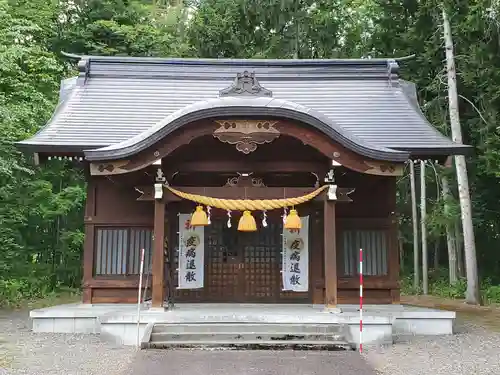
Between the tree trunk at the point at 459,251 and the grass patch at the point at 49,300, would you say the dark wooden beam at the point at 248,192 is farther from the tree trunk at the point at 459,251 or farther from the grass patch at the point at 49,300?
the tree trunk at the point at 459,251

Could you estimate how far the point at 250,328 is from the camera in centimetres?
798

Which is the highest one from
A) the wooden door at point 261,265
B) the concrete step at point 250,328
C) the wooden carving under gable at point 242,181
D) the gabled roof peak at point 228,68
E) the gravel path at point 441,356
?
the gabled roof peak at point 228,68

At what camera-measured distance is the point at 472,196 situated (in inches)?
730

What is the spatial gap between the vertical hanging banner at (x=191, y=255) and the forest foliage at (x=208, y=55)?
4142mm

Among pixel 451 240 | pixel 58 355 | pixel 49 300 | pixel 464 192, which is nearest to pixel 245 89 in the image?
pixel 58 355

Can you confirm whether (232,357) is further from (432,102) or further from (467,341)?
(432,102)

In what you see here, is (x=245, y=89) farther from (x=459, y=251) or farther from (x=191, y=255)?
(x=459, y=251)

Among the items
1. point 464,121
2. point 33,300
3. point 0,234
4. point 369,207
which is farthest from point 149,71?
point 464,121

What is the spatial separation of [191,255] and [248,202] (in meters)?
1.96

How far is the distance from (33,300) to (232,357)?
10638mm

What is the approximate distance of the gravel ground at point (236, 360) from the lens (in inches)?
243

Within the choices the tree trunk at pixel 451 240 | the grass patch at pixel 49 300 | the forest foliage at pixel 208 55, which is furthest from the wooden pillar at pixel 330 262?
the tree trunk at pixel 451 240

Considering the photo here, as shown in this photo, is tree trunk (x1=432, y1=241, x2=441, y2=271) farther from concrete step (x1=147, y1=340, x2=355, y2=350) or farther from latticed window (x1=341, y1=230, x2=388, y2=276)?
concrete step (x1=147, y1=340, x2=355, y2=350)

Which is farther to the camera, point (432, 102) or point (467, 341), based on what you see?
point (432, 102)
